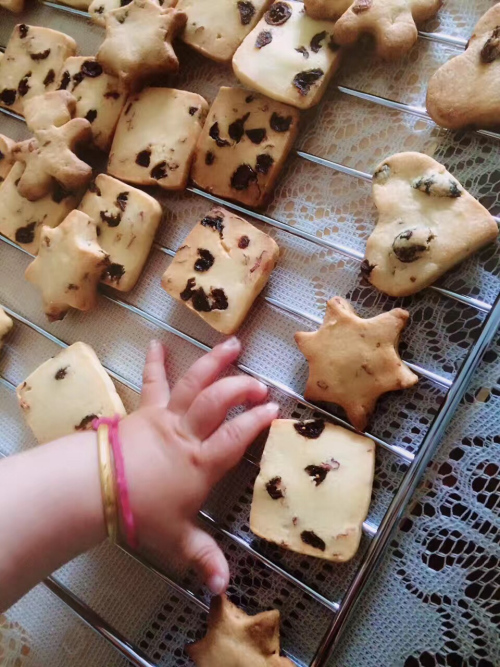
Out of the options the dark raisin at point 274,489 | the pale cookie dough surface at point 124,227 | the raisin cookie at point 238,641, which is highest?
the pale cookie dough surface at point 124,227

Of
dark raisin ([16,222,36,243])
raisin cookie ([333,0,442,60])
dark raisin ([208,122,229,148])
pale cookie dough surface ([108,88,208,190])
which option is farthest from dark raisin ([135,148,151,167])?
raisin cookie ([333,0,442,60])

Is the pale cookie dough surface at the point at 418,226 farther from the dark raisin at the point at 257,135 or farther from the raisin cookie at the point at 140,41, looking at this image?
the raisin cookie at the point at 140,41

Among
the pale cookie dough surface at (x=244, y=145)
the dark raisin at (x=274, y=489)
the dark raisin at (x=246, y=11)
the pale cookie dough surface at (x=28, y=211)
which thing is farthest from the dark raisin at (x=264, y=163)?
the dark raisin at (x=274, y=489)

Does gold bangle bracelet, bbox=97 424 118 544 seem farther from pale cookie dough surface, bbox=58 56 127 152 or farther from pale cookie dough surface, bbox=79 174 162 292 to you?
pale cookie dough surface, bbox=58 56 127 152

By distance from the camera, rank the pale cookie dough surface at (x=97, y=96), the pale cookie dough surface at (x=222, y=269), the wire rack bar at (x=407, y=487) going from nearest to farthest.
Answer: the wire rack bar at (x=407, y=487), the pale cookie dough surface at (x=222, y=269), the pale cookie dough surface at (x=97, y=96)

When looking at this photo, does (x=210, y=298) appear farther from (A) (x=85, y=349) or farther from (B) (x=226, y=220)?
(A) (x=85, y=349)

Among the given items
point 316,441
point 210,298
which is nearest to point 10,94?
point 210,298

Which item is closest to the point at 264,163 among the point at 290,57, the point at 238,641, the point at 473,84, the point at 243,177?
the point at 243,177
